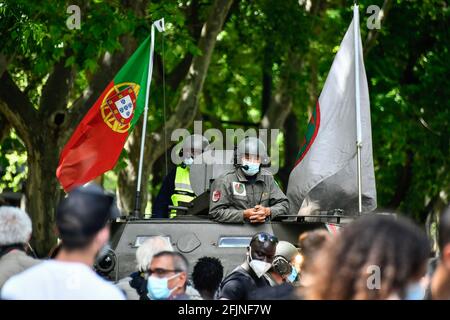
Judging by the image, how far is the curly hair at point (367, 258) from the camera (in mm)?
4910

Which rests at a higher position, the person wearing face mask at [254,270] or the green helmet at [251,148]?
the green helmet at [251,148]

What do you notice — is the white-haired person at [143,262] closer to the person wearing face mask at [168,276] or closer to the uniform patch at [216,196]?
the person wearing face mask at [168,276]

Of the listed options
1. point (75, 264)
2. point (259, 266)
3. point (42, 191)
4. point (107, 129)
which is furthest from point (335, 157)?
point (75, 264)

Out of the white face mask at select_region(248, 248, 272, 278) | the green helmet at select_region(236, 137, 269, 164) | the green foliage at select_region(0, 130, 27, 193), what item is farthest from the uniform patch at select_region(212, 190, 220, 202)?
the green foliage at select_region(0, 130, 27, 193)

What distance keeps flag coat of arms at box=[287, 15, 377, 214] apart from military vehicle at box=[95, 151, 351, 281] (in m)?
1.23

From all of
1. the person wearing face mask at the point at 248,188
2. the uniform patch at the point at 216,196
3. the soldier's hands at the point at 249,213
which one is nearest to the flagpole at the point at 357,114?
the person wearing face mask at the point at 248,188

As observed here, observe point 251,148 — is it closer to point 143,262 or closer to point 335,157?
point 335,157

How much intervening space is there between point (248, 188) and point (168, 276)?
4.27m

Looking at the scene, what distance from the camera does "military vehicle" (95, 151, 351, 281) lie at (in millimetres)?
10562

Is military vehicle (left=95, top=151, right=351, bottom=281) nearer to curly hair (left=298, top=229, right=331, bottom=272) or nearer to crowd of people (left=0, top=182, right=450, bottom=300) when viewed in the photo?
curly hair (left=298, top=229, right=331, bottom=272)

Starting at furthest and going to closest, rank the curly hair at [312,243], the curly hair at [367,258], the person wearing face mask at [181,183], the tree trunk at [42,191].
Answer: the tree trunk at [42,191]
the person wearing face mask at [181,183]
the curly hair at [312,243]
the curly hair at [367,258]

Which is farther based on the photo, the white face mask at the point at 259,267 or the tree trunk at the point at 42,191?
the tree trunk at the point at 42,191

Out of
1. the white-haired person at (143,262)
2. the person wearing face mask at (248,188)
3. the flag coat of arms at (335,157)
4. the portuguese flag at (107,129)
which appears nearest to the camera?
the white-haired person at (143,262)
